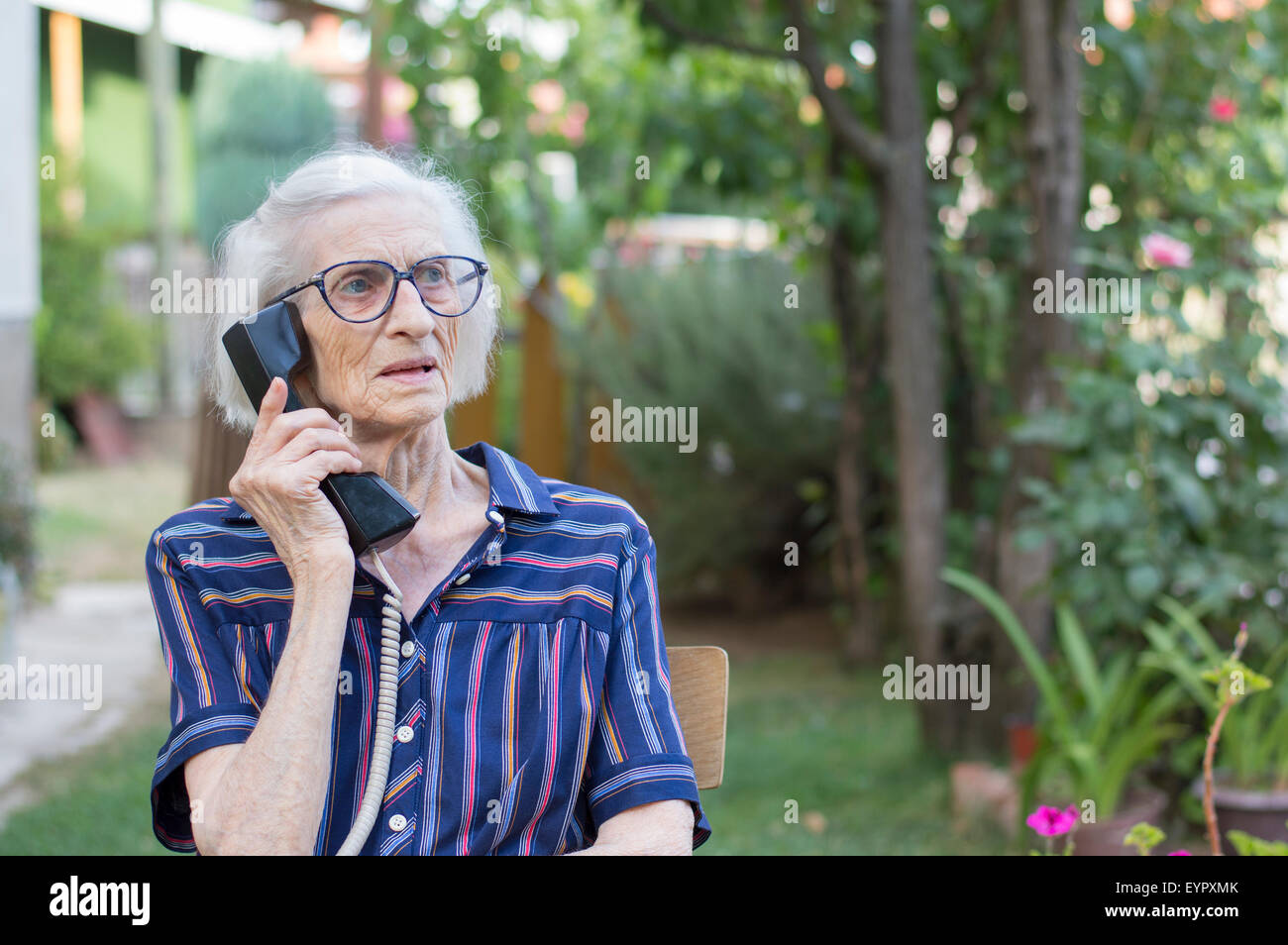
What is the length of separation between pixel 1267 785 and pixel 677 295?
5.07 meters

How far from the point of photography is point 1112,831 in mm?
3244

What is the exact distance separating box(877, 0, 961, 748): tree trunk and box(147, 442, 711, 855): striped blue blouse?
3.04 m

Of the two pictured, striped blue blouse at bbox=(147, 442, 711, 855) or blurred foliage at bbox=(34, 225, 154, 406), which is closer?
striped blue blouse at bbox=(147, 442, 711, 855)

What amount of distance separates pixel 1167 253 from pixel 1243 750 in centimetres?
144

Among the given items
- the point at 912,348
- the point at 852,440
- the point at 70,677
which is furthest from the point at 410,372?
the point at 70,677

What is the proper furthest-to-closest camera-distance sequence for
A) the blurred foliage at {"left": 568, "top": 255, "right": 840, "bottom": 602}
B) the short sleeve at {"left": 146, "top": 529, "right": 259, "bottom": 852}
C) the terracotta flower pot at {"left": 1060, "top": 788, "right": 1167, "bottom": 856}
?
the blurred foliage at {"left": 568, "top": 255, "right": 840, "bottom": 602}, the terracotta flower pot at {"left": 1060, "top": 788, "right": 1167, "bottom": 856}, the short sleeve at {"left": 146, "top": 529, "right": 259, "bottom": 852}

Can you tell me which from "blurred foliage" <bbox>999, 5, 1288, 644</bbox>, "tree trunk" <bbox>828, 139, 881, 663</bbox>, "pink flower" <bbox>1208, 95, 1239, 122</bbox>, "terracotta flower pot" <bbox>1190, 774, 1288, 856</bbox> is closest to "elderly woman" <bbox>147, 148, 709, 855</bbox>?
"terracotta flower pot" <bbox>1190, 774, 1288, 856</bbox>

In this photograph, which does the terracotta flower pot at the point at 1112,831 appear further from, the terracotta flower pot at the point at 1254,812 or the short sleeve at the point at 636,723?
the short sleeve at the point at 636,723

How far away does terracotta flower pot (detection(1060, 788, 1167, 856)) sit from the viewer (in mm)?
3227

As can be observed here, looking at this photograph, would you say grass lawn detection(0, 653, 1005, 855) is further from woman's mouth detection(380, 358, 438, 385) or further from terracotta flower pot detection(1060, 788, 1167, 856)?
woman's mouth detection(380, 358, 438, 385)

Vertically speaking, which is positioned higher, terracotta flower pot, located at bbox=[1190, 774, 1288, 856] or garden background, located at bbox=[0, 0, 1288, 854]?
garden background, located at bbox=[0, 0, 1288, 854]

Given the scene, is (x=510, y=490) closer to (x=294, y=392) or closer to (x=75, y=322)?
(x=294, y=392)

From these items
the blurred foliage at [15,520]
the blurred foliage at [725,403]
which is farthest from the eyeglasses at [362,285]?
the blurred foliage at [725,403]
